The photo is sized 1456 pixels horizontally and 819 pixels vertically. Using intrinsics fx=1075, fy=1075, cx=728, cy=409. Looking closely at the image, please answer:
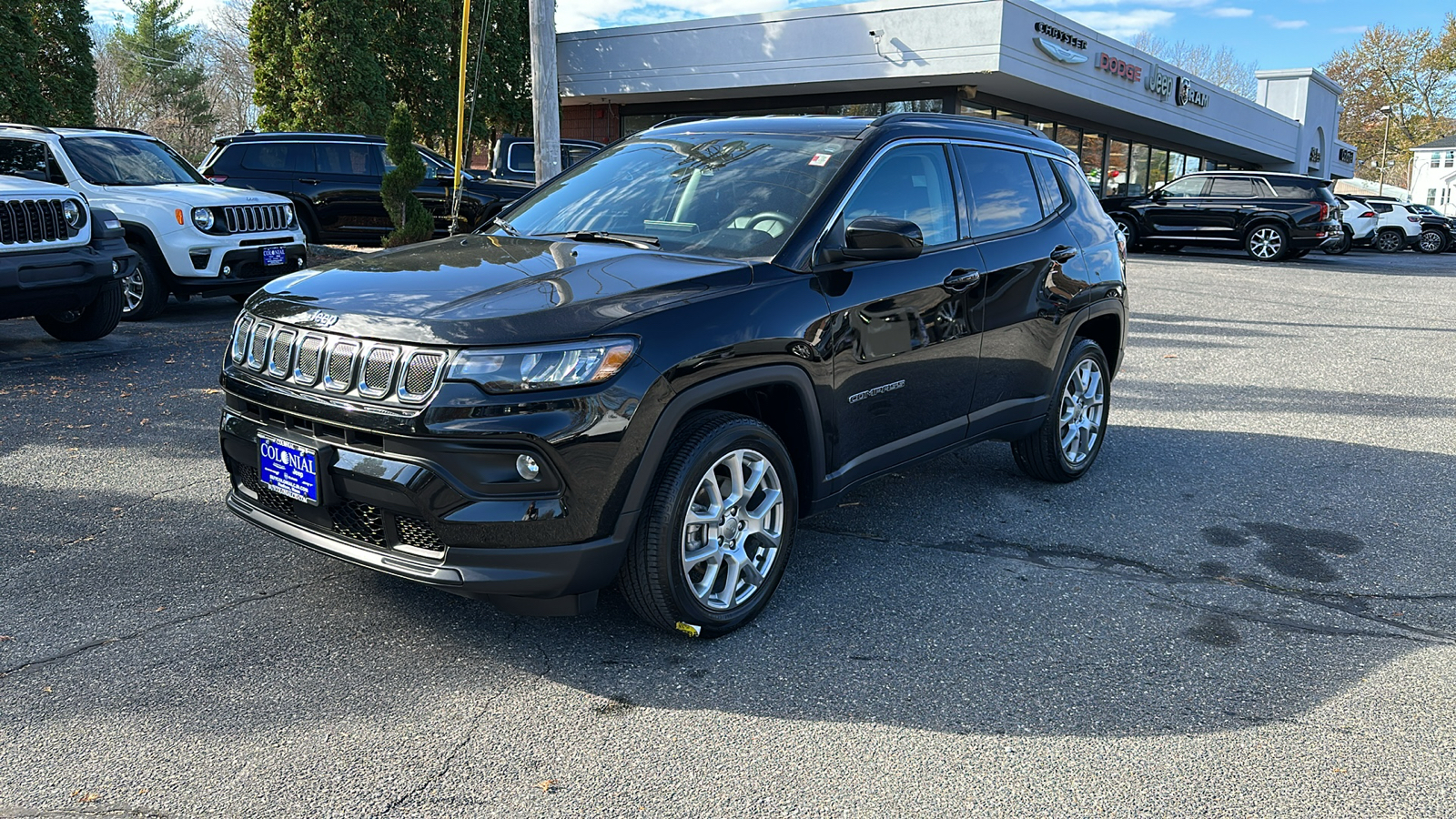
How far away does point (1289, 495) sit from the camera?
18.5 ft

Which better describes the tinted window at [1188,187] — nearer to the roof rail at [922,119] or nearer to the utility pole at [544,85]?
the utility pole at [544,85]

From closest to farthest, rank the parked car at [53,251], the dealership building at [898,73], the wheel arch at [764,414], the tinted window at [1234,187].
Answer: the wheel arch at [764,414] < the parked car at [53,251] < the dealership building at [898,73] < the tinted window at [1234,187]

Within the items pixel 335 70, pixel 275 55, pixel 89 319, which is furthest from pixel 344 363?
pixel 275 55

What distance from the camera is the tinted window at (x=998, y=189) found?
4.88 m

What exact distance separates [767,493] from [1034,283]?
6.82ft

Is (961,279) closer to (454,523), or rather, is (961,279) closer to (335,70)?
(454,523)

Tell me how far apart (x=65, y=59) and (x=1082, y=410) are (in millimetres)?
21063

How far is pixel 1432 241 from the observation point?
32.7m

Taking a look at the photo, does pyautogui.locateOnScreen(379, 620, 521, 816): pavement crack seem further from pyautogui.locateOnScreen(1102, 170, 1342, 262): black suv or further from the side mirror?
pyautogui.locateOnScreen(1102, 170, 1342, 262): black suv

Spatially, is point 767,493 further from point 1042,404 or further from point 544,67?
point 544,67

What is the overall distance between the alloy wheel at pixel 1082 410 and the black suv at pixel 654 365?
0.62 m

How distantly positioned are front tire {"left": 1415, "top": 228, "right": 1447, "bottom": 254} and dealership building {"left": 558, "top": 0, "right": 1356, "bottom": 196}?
6871mm

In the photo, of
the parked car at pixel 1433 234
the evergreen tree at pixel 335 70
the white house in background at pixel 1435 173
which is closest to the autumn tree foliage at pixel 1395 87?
the white house in background at pixel 1435 173

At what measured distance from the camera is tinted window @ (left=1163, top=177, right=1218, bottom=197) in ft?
78.2
